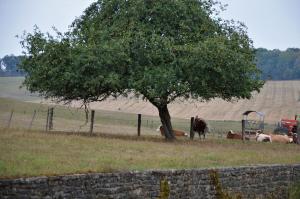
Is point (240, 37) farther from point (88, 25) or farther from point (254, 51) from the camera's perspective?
point (88, 25)

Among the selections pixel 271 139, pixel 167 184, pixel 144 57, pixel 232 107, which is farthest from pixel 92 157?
pixel 232 107

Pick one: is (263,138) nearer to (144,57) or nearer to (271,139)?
(271,139)

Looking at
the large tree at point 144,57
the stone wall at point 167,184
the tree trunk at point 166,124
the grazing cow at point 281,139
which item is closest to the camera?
the stone wall at point 167,184

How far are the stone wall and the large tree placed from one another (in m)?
10.1

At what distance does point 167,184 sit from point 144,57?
15.9 meters

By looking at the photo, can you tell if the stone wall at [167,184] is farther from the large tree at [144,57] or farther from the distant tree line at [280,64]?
the distant tree line at [280,64]

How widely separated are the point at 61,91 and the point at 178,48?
22.3 feet

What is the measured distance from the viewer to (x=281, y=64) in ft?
590

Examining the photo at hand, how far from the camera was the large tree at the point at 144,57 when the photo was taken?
30.3 metres

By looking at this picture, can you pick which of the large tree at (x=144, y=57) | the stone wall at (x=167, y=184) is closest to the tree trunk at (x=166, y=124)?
the large tree at (x=144, y=57)

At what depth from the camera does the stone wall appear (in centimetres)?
1233

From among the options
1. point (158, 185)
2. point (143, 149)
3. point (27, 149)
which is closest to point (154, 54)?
point (143, 149)

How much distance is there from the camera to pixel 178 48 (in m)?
30.9

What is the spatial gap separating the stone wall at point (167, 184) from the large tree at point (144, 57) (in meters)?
10.1
